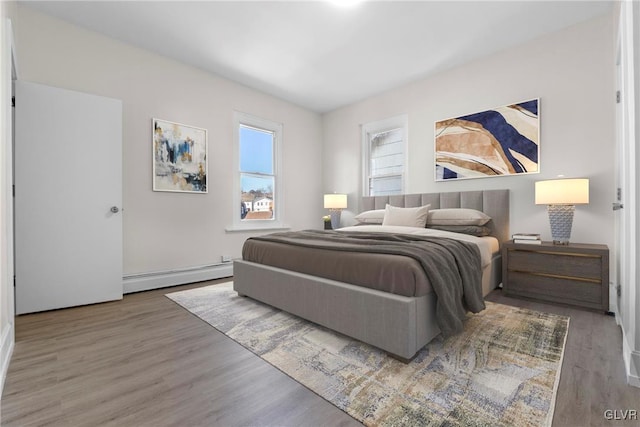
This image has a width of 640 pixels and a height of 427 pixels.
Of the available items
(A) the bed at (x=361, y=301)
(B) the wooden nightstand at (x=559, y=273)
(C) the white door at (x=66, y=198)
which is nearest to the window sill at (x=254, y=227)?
(A) the bed at (x=361, y=301)

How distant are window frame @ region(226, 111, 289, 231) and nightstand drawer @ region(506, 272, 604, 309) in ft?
10.8

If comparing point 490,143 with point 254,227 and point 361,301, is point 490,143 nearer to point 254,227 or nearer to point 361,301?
point 361,301

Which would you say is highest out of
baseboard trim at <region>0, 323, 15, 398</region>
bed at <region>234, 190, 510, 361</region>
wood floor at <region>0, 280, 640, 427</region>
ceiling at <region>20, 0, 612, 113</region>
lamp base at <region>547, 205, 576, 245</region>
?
ceiling at <region>20, 0, 612, 113</region>

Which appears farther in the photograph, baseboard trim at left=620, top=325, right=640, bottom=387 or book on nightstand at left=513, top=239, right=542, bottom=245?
book on nightstand at left=513, top=239, right=542, bottom=245

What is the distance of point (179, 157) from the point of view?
3549mm

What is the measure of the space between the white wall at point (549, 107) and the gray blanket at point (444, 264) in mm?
1388

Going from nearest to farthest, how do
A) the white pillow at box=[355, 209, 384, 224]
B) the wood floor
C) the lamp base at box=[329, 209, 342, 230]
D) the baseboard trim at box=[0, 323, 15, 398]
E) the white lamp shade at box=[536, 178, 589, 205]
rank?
the wood floor, the baseboard trim at box=[0, 323, 15, 398], the white lamp shade at box=[536, 178, 589, 205], the white pillow at box=[355, 209, 384, 224], the lamp base at box=[329, 209, 342, 230]

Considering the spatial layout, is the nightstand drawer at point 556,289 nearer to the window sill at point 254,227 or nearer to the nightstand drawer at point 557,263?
the nightstand drawer at point 557,263

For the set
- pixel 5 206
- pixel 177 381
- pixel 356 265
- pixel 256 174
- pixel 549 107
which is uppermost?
pixel 549 107

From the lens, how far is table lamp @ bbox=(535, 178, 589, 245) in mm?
2553

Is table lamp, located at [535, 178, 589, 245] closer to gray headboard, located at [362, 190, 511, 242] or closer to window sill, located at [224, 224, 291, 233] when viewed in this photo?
gray headboard, located at [362, 190, 511, 242]

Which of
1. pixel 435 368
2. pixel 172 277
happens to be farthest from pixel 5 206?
pixel 435 368

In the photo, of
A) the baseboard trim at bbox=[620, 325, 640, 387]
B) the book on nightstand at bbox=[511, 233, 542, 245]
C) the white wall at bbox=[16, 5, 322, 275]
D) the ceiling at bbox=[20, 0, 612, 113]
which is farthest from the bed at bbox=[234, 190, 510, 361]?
the ceiling at bbox=[20, 0, 612, 113]

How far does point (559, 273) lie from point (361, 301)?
6.94 ft
